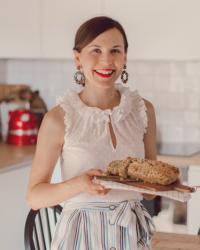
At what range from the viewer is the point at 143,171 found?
151cm

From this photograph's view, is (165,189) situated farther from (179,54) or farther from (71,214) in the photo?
(179,54)

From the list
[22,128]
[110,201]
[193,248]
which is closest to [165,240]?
[193,248]

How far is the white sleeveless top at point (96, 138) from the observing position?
5.40 feet

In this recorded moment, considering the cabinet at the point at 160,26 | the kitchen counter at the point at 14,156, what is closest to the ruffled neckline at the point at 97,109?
the kitchen counter at the point at 14,156

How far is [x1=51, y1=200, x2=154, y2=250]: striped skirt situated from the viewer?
63.1 inches

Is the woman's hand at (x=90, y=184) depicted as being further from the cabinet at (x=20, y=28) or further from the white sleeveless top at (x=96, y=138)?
the cabinet at (x=20, y=28)

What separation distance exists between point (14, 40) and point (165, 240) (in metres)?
2.14

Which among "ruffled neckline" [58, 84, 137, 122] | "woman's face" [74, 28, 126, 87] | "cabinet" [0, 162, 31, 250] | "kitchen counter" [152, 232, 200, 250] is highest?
"woman's face" [74, 28, 126, 87]

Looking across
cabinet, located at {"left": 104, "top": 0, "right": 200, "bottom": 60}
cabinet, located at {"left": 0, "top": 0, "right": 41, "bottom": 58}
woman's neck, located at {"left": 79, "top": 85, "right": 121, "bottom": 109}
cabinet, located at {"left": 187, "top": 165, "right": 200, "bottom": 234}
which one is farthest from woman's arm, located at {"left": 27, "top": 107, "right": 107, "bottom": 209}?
cabinet, located at {"left": 0, "top": 0, "right": 41, "bottom": 58}

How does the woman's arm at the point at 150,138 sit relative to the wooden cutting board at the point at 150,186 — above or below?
above

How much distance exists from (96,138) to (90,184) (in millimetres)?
220

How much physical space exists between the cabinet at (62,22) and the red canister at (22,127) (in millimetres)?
377

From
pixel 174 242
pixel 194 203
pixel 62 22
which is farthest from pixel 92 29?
pixel 62 22

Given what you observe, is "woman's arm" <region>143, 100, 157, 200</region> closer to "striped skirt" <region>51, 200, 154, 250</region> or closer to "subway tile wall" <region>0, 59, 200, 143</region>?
"striped skirt" <region>51, 200, 154, 250</region>
